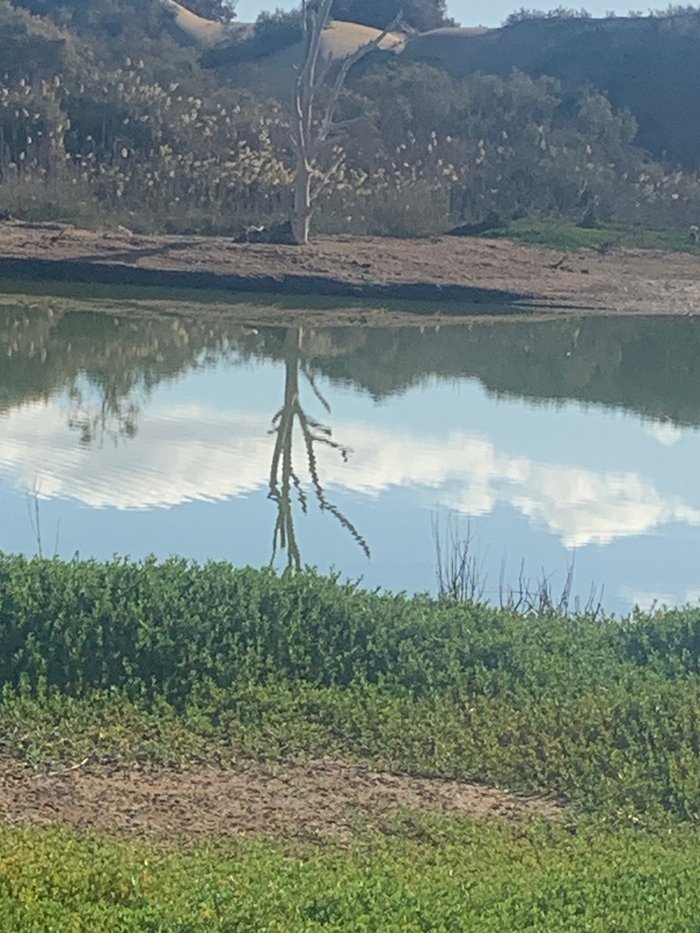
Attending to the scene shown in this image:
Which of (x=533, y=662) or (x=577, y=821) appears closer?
(x=577, y=821)

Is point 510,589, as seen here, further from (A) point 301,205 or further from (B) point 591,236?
(B) point 591,236

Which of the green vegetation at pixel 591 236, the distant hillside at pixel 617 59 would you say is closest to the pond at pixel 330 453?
the green vegetation at pixel 591 236

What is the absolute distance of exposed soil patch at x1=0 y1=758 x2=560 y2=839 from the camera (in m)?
5.72

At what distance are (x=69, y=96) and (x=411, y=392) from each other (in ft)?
73.7

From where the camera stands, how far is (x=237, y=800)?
5.98 m

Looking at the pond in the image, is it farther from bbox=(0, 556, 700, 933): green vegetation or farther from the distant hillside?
the distant hillside

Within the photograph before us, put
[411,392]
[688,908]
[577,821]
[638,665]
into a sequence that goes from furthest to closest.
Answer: [411,392] → [638,665] → [577,821] → [688,908]

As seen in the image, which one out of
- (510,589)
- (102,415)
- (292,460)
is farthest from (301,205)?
(510,589)

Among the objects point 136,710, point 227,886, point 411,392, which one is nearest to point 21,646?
point 136,710

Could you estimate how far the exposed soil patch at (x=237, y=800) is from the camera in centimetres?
572

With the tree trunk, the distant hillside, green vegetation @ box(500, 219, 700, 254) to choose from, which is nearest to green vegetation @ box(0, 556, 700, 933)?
the tree trunk

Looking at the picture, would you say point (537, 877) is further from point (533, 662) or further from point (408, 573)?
point (408, 573)

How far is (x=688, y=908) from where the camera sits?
4527mm

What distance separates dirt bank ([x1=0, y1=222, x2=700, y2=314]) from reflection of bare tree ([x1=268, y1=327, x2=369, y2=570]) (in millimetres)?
5333
